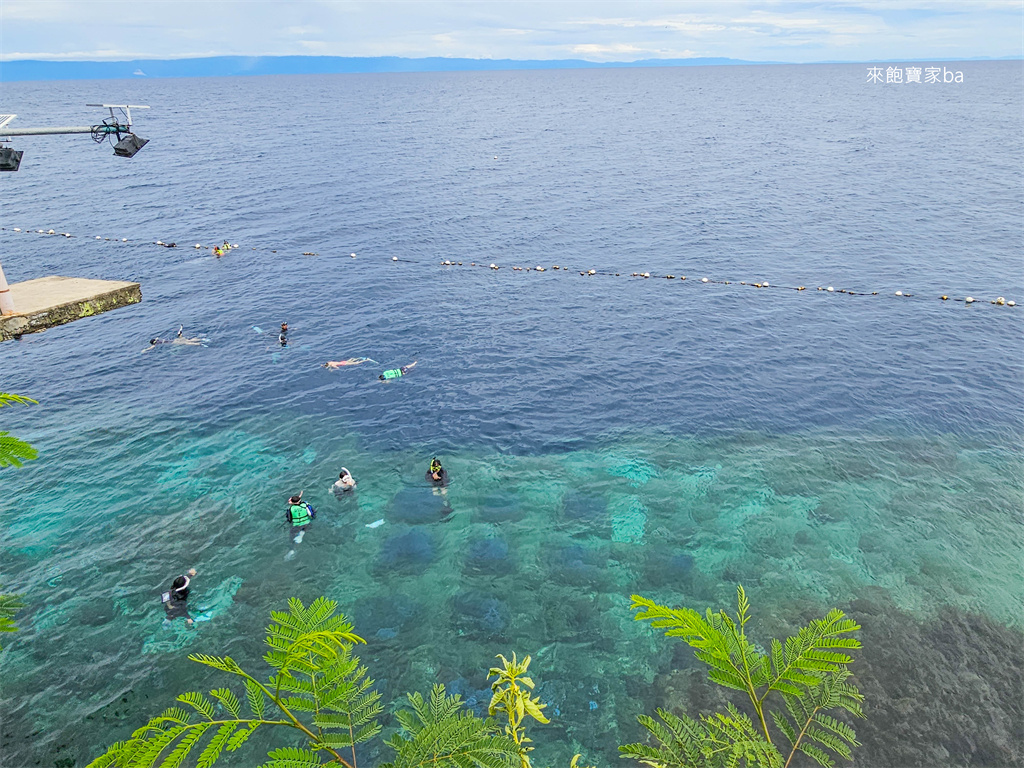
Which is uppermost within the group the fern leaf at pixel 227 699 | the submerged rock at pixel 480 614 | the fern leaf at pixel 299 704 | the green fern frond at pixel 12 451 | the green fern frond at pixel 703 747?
the green fern frond at pixel 12 451

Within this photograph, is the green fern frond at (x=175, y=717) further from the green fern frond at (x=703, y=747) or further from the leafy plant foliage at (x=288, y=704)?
the green fern frond at (x=703, y=747)

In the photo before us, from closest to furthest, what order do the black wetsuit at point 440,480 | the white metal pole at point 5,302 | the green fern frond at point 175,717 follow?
1. the green fern frond at point 175,717
2. the white metal pole at point 5,302
3. the black wetsuit at point 440,480

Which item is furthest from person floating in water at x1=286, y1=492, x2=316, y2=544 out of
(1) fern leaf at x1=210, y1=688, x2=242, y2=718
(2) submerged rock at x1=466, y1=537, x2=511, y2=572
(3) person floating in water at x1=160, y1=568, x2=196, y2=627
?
(1) fern leaf at x1=210, y1=688, x2=242, y2=718

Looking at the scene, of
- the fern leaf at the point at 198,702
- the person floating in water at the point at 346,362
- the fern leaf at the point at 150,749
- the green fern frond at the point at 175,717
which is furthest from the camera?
the person floating in water at the point at 346,362

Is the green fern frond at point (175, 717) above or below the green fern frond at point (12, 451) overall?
below

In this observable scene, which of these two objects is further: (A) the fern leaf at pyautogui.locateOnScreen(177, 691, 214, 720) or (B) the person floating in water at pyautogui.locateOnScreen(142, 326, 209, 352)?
(B) the person floating in water at pyautogui.locateOnScreen(142, 326, 209, 352)

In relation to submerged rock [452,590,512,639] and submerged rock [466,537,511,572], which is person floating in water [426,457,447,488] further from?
submerged rock [452,590,512,639]

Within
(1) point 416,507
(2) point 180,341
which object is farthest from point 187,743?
(2) point 180,341

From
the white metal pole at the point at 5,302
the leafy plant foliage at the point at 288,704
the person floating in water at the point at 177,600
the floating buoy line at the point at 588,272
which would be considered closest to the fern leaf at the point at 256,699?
the leafy plant foliage at the point at 288,704
